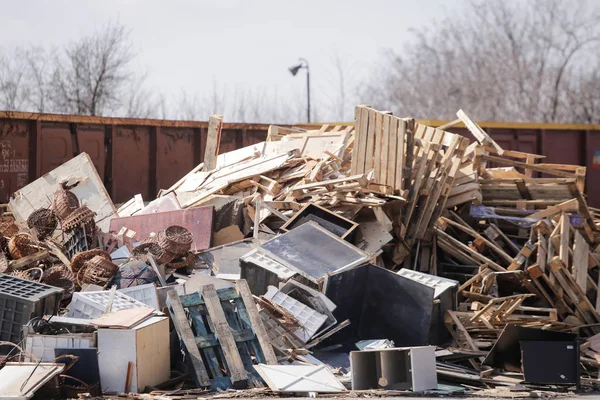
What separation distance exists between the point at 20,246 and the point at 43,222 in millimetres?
516

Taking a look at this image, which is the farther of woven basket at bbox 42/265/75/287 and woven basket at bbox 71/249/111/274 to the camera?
woven basket at bbox 71/249/111/274

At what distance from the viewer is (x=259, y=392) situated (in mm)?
7129

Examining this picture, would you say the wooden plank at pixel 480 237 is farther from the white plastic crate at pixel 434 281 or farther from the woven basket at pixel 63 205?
the woven basket at pixel 63 205

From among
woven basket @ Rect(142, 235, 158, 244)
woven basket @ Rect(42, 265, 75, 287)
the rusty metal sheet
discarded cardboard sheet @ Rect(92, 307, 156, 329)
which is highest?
the rusty metal sheet

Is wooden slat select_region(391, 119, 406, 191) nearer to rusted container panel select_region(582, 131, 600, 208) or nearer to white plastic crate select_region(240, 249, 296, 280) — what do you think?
white plastic crate select_region(240, 249, 296, 280)

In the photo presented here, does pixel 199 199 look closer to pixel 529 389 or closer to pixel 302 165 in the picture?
pixel 302 165

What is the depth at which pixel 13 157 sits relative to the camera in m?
12.8

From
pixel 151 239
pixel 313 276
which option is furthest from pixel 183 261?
pixel 313 276

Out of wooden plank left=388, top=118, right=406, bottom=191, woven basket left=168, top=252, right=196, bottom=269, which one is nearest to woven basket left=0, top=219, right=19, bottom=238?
woven basket left=168, top=252, right=196, bottom=269

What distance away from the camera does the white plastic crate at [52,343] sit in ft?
23.6

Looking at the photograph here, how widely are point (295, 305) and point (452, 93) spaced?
96.8 feet

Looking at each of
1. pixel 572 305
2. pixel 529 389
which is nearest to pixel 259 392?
pixel 529 389

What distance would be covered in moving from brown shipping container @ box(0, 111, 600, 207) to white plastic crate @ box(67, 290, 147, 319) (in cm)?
533

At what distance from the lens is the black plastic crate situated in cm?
756
